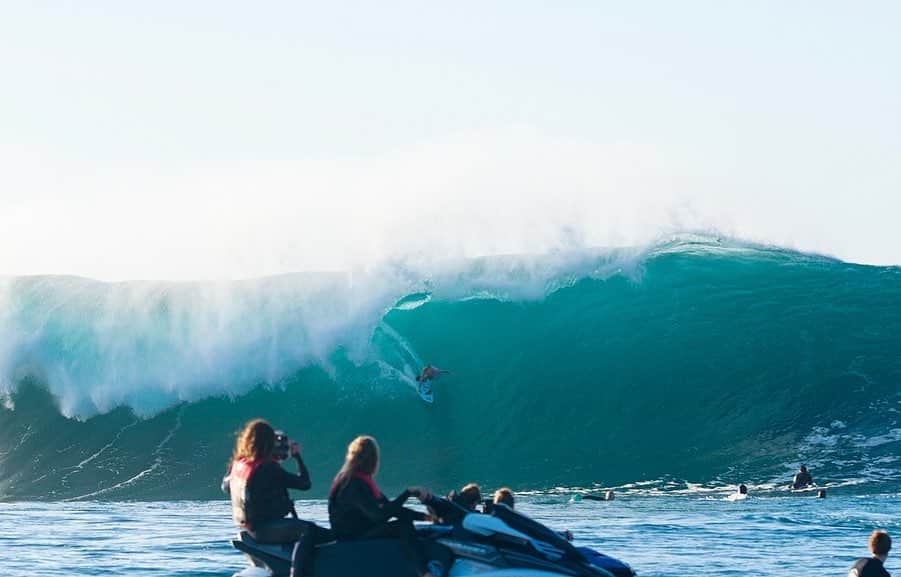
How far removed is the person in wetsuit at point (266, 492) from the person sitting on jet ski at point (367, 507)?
0.73 ft

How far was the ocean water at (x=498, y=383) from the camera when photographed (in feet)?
95.2

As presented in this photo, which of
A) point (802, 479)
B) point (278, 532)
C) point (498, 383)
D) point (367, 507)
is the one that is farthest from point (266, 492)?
point (498, 383)

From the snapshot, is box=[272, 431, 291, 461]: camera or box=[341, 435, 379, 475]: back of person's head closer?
box=[341, 435, 379, 475]: back of person's head

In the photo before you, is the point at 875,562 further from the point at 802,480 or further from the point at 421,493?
the point at 802,480

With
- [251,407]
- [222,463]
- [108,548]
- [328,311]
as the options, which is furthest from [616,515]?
[328,311]

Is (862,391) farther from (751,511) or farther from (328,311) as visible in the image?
(328,311)

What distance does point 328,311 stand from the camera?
39219 mm

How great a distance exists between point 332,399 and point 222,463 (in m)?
4.44

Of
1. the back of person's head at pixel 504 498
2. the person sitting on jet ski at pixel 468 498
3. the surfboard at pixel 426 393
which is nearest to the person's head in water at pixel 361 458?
the person sitting on jet ski at pixel 468 498

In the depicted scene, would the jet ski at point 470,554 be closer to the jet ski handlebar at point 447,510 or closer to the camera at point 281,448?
the jet ski handlebar at point 447,510

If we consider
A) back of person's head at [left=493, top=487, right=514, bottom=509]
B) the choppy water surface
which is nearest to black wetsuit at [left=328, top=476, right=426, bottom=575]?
back of person's head at [left=493, top=487, right=514, bottom=509]

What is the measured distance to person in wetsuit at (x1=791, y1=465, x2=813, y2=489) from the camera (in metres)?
27.0

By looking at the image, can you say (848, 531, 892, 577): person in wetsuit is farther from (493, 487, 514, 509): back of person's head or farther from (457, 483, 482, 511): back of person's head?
(457, 483, 482, 511): back of person's head

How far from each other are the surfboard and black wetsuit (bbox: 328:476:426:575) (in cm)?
2539
